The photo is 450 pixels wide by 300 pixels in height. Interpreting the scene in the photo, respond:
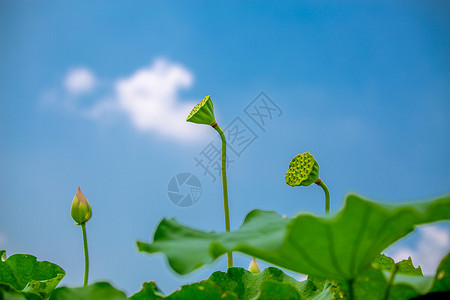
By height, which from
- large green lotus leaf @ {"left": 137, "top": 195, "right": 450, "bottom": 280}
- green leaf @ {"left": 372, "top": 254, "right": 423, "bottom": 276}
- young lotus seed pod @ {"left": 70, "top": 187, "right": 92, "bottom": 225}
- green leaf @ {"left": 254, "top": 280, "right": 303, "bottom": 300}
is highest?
young lotus seed pod @ {"left": 70, "top": 187, "right": 92, "bottom": 225}

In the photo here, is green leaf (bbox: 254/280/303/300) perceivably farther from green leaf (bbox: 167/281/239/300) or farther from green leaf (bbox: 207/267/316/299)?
green leaf (bbox: 207/267/316/299)

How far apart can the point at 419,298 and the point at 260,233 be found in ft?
0.71

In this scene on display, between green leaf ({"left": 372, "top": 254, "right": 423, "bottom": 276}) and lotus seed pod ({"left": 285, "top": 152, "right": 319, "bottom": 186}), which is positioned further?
lotus seed pod ({"left": 285, "top": 152, "right": 319, "bottom": 186})

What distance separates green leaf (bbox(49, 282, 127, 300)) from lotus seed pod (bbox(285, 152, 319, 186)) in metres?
0.57

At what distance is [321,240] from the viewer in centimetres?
40

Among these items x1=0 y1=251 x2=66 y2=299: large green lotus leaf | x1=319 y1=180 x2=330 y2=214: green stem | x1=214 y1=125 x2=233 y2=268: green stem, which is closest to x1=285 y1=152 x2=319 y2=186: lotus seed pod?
x1=319 y1=180 x2=330 y2=214: green stem

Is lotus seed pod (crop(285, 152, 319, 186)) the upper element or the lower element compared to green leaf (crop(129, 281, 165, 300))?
upper

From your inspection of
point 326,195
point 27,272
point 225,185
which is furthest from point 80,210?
point 326,195

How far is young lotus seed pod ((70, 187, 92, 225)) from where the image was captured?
0.97 m

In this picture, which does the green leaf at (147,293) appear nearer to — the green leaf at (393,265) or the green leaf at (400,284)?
the green leaf at (400,284)

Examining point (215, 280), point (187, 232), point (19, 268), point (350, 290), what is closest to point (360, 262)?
point (350, 290)

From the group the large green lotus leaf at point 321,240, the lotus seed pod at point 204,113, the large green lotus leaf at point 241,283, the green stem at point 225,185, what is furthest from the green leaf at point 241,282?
the lotus seed pod at point 204,113

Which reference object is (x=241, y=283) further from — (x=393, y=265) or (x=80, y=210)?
(x=80, y=210)

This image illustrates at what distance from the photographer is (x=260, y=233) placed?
0.45 metres
